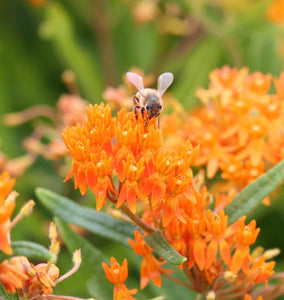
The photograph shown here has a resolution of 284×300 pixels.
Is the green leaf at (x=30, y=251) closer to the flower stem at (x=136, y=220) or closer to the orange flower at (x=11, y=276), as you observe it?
the orange flower at (x=11, y=276)

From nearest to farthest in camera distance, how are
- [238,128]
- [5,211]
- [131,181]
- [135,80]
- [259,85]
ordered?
[5,211] < [131,181] < [135,80] < [238,128] < [259,85]

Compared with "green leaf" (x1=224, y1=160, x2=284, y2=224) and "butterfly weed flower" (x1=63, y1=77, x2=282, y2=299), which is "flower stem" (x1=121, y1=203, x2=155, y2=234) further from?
"green leaf" (x1=224, y1=160, x2=284, y2=224)

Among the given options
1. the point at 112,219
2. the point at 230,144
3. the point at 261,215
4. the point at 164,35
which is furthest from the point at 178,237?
the point at 164,35

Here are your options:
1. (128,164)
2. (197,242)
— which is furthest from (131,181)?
(197,242)

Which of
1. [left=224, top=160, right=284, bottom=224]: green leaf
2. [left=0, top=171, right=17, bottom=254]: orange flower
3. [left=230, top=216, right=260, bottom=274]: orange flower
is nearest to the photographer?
[left=0, top=171, right=17, bottom=254]: orange flower

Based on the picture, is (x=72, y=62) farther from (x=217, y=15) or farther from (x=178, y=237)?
(x=178, y=237)

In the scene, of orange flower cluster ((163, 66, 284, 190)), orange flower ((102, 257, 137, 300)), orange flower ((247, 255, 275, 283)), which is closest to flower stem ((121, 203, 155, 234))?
orange flower ((102, 257, 137, 300))

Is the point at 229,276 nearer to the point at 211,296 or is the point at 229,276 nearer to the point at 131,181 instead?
the point at 211,296
